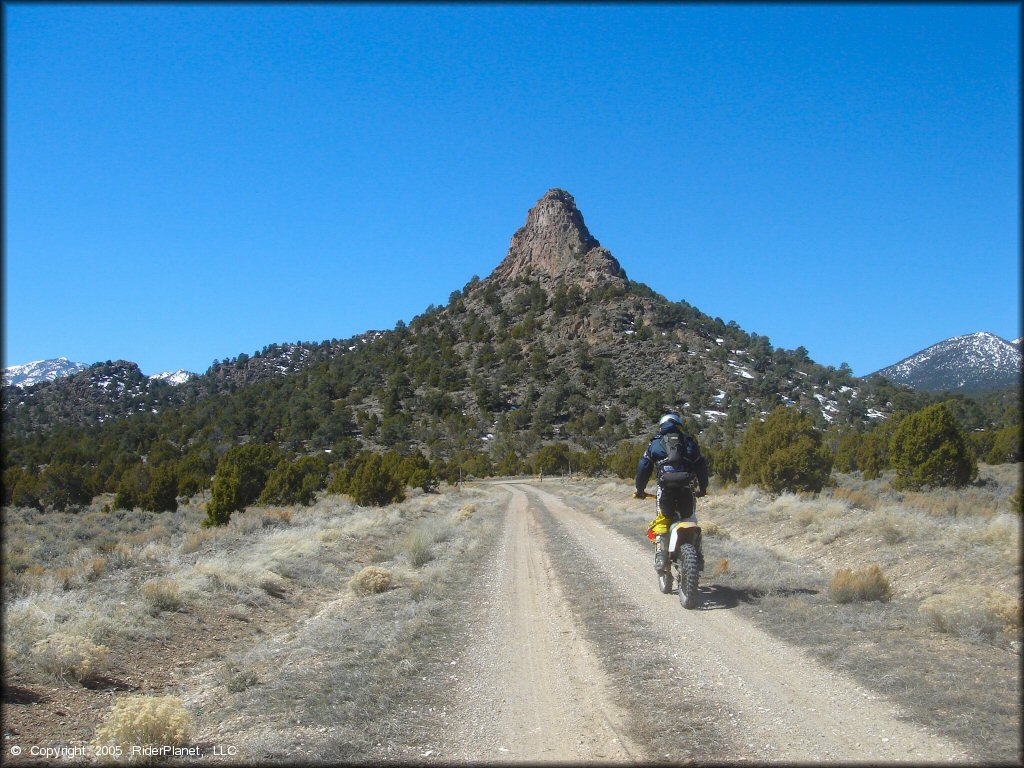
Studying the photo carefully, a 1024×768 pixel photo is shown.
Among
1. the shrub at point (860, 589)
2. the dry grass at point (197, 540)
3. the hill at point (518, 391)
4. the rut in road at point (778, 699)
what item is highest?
the hill at point (518, 391)

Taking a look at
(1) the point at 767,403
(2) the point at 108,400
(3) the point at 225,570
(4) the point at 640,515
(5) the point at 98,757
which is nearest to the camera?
(5) the point at 98,757

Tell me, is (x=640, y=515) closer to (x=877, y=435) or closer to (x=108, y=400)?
(x=877, y=435)

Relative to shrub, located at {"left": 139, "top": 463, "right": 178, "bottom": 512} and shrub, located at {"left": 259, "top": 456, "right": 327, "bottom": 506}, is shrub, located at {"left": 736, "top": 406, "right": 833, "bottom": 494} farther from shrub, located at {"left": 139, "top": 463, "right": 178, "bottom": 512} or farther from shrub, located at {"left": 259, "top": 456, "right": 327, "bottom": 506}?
shrub, located at {"left": 139, "top": 463, "right": 178, "bottom": 512}

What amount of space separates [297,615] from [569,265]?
12872cm

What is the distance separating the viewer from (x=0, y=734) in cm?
523

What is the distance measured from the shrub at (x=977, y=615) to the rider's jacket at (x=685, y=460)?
2612 mm

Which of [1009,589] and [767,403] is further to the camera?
[767,403]

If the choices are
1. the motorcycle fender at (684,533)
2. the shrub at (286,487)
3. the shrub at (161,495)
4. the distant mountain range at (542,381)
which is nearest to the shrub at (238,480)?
the shrub at (286,487)

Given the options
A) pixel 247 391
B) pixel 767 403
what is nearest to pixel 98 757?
pixel 767 403

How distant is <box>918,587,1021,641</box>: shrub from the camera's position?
616 cm

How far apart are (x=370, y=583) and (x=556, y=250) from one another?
5258 inches

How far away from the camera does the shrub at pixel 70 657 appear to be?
671cm

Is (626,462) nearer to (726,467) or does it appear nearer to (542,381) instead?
(726,467)

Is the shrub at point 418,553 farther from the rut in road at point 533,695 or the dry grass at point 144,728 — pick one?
the dry grass at point 144,728
